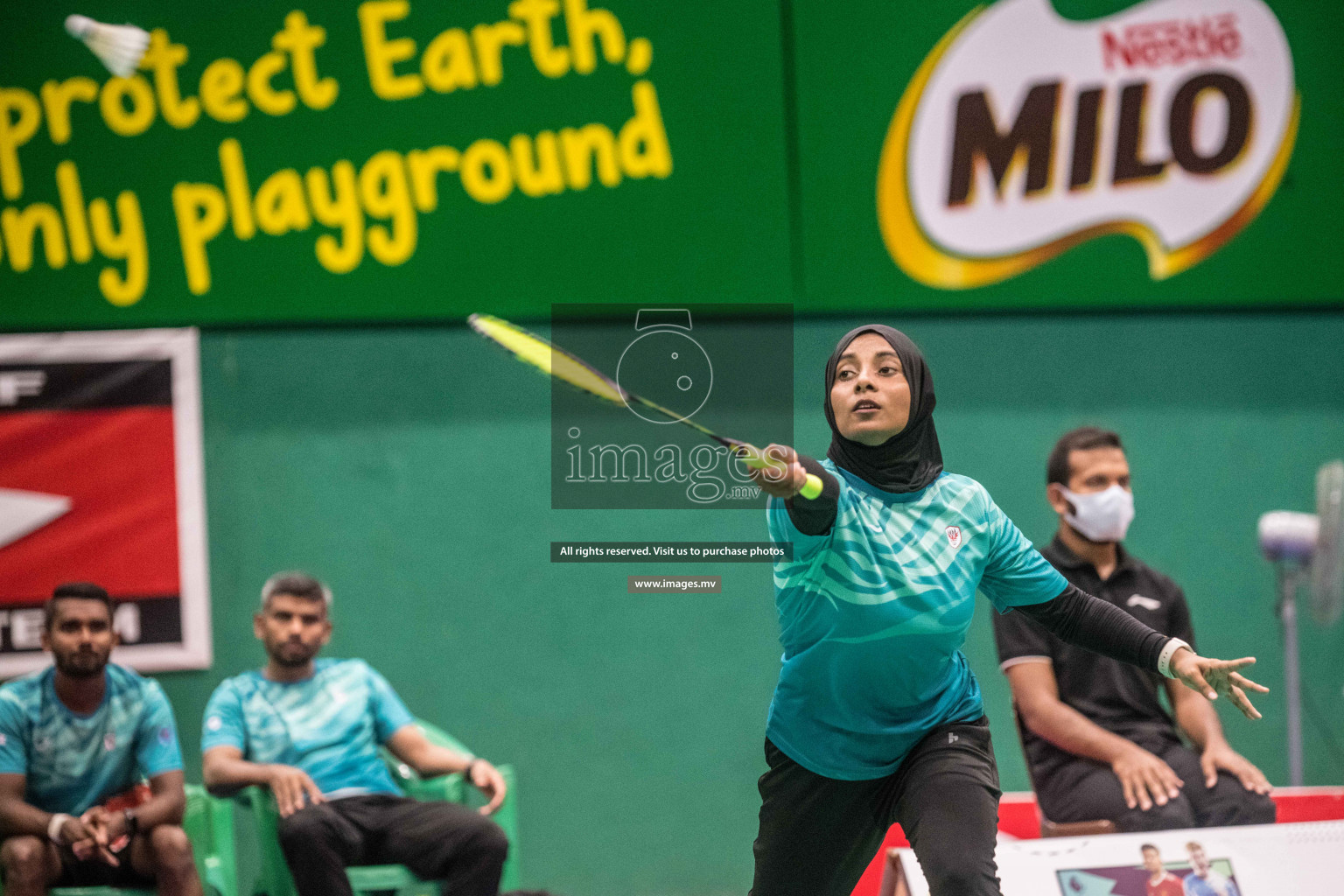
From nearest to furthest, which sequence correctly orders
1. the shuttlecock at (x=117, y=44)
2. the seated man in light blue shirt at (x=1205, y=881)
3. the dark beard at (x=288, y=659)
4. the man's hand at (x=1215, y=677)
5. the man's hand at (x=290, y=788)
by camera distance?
the man's hand at (x=1215, y=677)
the seated man in light blue shirt at (x=1205, y=881)
the man's hand at (x=290, y=788)
the dark beard at (x=288, y=659)
the shuttlecock at (x=117, y=44)

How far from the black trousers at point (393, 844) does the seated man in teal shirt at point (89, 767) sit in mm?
405

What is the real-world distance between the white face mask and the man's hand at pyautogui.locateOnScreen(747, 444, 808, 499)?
6.14ft

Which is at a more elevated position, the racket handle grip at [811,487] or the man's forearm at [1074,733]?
the racket handle grip at [811,487]

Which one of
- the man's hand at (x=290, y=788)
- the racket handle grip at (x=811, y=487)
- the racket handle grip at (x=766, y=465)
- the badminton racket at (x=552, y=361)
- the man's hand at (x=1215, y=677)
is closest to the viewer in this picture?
the racket handle grip at (x=766, y=465)

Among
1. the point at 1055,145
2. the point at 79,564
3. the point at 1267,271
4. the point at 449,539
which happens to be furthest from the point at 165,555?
the point at 1267,271

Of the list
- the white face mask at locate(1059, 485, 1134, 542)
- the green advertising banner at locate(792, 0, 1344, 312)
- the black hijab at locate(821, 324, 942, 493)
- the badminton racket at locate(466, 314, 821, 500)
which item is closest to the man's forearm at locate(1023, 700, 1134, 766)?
the white face mask at locate(1059, 485, 1134, 542)

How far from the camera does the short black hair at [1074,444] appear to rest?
408 centimetres

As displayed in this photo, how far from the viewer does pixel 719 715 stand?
5.06 meters

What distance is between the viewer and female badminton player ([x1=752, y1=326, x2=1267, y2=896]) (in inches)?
108

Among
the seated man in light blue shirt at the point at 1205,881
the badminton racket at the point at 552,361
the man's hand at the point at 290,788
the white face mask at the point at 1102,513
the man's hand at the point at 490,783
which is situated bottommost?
the seated man in light blue shirt at the point at 1205,881

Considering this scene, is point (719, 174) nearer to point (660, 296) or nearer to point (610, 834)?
point (660, 296)

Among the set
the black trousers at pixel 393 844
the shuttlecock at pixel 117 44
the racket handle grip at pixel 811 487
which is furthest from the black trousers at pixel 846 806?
the shuttlecock at pixel 117 44

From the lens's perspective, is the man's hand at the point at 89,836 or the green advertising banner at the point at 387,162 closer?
the man's hand at the point at 89,836

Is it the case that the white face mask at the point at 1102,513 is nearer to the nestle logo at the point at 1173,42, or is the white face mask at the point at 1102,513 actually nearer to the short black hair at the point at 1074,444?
the short black hair at the point at 1074,444
